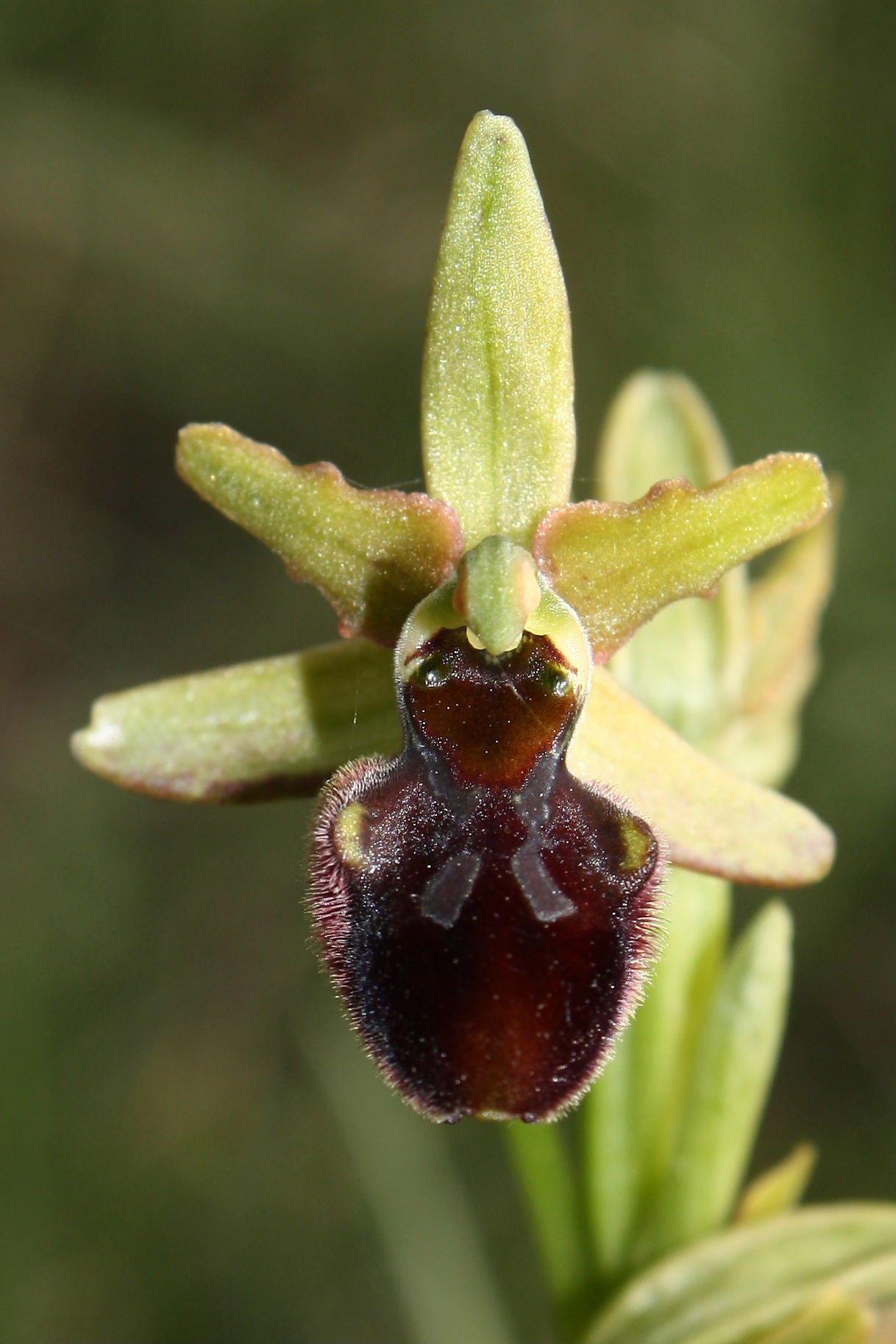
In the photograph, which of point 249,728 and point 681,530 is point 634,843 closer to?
point 681,530

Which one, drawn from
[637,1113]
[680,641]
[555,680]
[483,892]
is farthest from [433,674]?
[637,1113]

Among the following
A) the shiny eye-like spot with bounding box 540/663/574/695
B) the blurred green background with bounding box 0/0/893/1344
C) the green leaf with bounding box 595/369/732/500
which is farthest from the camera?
the blurred green background with bounding box 0/0/893/1344

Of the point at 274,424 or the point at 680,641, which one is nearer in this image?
the point at 680,641

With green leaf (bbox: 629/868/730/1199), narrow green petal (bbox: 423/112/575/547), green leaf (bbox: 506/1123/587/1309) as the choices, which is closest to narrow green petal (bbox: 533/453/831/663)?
narrow green petal (bbox: 423/112/575/547)

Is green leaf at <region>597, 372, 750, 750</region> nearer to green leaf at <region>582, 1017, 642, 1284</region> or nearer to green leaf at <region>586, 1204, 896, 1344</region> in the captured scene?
green leaf at <region>582, 1017, 642, 1284</region>

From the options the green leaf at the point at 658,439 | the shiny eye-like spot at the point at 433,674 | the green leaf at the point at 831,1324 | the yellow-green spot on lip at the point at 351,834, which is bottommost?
the green leaf at the point at 831,1324

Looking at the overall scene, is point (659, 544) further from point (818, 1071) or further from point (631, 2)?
point (631, 2)

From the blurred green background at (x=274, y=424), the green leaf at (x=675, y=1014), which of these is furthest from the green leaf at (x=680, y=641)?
the blurred green background at (x=274, y=424)

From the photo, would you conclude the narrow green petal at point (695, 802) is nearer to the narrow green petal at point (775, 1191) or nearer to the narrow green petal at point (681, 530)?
the narrow green petal at point (681, 530)
